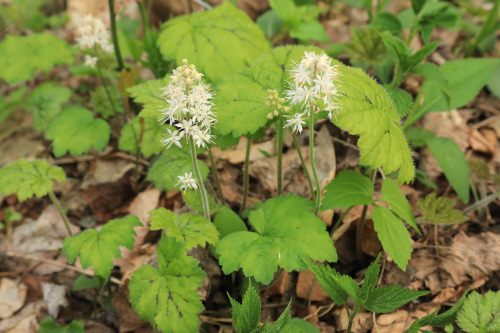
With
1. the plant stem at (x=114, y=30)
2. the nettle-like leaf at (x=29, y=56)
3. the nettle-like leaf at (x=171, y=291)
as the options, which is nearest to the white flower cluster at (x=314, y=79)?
the nettle-like leaf at (x=171, y=291)

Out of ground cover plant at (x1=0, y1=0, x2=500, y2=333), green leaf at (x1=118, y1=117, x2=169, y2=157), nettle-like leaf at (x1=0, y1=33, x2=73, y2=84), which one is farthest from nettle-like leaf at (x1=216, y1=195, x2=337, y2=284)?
nettle-like leaf at (x1=0, y1=33, x2=73, y2=84)

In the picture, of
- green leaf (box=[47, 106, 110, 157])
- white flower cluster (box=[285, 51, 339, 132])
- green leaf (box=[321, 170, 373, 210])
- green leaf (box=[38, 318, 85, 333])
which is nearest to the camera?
white flower cluster (box=[285, 51, 339, 132])

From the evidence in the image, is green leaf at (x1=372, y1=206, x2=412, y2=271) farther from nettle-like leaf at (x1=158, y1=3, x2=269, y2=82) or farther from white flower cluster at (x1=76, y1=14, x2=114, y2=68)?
white flower cluster at (x1=76, y1=14, x2=114, y2=68)

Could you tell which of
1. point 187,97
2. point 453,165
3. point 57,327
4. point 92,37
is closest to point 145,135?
point 92,37

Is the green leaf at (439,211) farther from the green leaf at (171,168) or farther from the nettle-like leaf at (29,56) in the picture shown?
the nettle-like leaf at (29,56)

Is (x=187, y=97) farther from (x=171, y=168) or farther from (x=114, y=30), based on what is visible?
(x=114, y=30)
